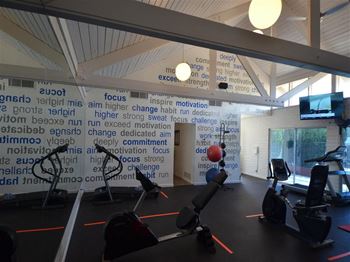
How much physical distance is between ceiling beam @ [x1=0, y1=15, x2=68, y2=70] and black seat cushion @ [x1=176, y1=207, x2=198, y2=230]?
2721 millimetres

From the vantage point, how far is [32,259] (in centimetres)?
247

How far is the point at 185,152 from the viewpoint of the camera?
7723mm

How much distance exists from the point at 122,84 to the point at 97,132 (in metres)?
2.24

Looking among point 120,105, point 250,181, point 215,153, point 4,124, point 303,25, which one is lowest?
point 250,181

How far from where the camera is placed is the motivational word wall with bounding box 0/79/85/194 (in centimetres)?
288

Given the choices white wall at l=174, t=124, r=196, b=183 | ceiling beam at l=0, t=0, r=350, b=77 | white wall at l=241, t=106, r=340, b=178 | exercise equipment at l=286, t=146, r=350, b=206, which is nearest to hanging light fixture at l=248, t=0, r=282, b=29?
ceiling beam at l=0, t=0, r=350, b=77

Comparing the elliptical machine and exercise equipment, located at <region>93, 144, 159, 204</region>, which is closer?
the elliptical machine

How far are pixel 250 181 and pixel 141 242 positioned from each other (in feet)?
19.9

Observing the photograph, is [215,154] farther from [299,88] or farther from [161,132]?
[299,88]

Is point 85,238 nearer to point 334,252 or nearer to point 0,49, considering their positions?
point 0,49

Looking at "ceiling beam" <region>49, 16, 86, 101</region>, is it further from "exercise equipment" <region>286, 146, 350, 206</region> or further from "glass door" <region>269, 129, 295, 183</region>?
"glass door" <region>269, 129, 295, 183</region>

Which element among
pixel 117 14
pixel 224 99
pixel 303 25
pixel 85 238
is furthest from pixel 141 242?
pixel 303 25

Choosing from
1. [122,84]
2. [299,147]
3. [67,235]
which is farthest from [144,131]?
[299,147]

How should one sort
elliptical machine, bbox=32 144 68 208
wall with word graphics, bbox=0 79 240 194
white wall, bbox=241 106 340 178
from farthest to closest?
white wall, bbox=241 106 340 178
elliptical machine, bbox=32 144 68 208
wall with word graphics, bbox=0 79 240 194
